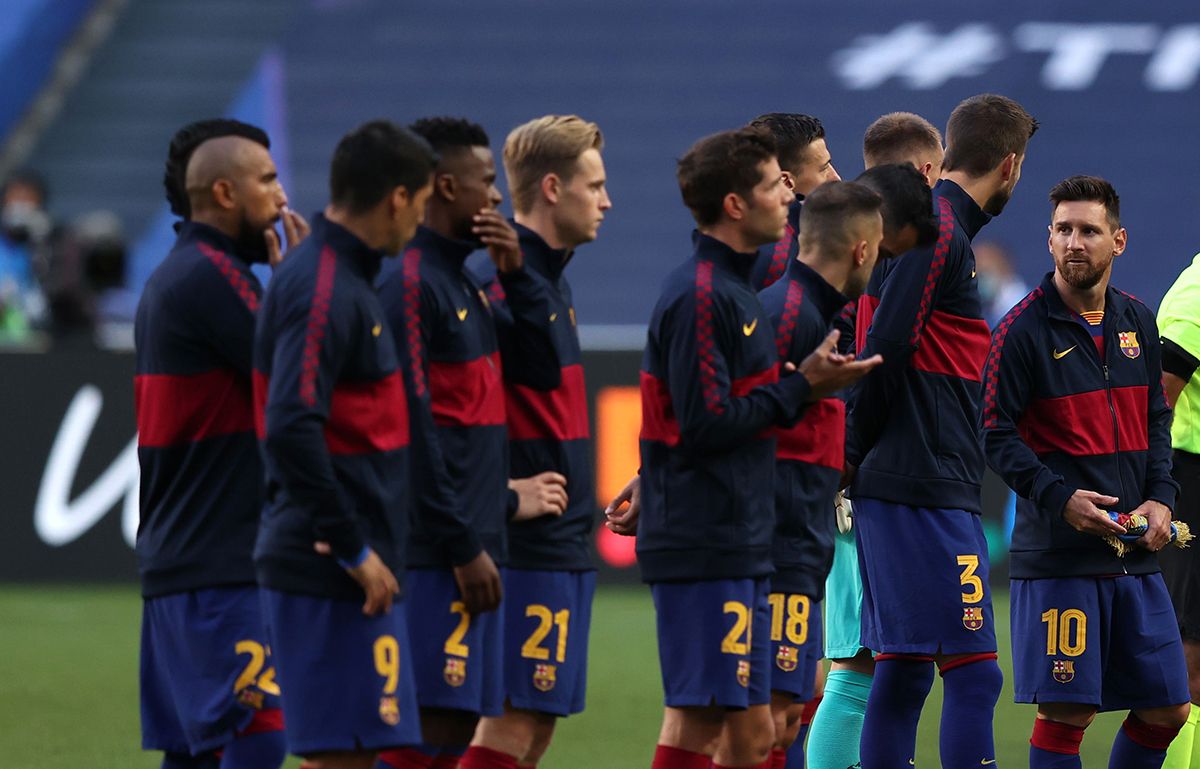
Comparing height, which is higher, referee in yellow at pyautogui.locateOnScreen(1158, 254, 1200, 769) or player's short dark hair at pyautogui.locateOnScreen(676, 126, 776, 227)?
player's short dark hair at pyautogui.locateOnScreen(676, 126, 776, 227)

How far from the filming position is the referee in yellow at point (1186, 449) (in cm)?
628

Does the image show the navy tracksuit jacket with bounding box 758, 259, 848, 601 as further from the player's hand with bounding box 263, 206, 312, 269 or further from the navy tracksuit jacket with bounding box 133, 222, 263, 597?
the navy tracksuit jacket with bounding box 133, 222, 263, 597

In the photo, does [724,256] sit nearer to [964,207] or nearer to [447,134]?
[447,134]

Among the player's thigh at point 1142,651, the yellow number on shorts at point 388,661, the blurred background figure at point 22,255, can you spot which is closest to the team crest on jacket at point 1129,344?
the player's thigh at point 1142,651

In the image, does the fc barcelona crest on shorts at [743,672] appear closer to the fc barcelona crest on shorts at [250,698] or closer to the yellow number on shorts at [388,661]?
the yellow number on shorts at [388,661]

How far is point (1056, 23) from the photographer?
21.2m

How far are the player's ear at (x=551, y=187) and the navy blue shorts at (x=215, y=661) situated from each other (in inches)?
53.6

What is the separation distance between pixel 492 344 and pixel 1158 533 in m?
2.20

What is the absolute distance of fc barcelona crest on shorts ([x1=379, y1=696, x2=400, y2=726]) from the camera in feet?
13.6

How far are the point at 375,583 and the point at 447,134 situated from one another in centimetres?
137

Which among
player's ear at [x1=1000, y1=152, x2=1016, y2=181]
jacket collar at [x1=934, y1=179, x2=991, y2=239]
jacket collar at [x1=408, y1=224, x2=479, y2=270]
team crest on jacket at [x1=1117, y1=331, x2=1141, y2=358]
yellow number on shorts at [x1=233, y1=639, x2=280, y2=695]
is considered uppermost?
player's ear at [x1=1000, y1=152, x2=1016, y2=181]

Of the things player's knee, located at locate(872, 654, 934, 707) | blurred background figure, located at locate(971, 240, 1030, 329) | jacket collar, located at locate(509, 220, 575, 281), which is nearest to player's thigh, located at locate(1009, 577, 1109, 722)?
player's knee, located at locate(872, 654, 934, 707)

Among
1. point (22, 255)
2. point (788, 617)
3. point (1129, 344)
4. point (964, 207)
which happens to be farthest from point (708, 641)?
point (22, 255)

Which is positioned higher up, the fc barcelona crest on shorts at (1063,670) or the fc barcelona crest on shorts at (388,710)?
the fc barcelona crest on shorts at (1063,670)
